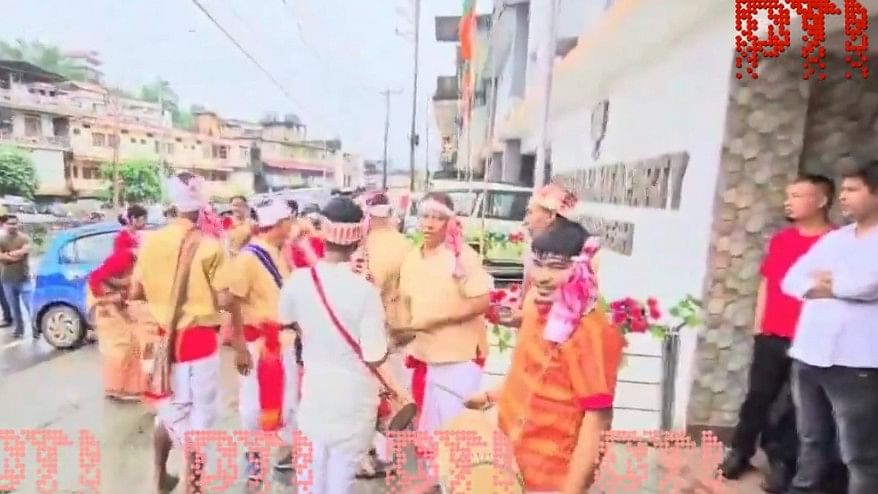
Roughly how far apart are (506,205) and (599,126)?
36 cm

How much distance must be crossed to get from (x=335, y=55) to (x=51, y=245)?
39.2 inches

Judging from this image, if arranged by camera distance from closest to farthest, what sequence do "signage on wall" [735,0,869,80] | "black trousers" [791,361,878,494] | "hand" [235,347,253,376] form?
"signage on wall" [735,0,869,80]
"black trousers" [791,361,878,494]
"hand" [235,347,253,376]

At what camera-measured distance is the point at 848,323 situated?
197cm

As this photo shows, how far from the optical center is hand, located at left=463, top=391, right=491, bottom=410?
7.07ft

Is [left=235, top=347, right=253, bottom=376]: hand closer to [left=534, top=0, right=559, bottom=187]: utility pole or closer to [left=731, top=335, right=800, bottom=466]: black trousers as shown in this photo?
[left=534, top=0, right=559, bottom=187]: utility pole

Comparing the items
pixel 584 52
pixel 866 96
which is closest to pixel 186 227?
pixel 584 52

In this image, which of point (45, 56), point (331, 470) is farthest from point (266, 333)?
point (45, 56)

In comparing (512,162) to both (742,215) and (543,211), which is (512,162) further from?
(742,215)

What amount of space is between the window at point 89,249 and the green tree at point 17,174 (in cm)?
19

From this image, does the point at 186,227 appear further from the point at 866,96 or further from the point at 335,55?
the point at 866,96

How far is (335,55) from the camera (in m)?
2.17

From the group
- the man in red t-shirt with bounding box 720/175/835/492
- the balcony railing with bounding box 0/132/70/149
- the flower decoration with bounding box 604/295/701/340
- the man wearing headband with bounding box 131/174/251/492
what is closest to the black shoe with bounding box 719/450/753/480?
the man in red t-shirt with bounding box 720/175/835/492

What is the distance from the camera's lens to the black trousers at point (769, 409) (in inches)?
84.7

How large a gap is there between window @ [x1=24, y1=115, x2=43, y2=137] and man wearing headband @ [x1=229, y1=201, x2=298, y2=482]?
0.65 metres
